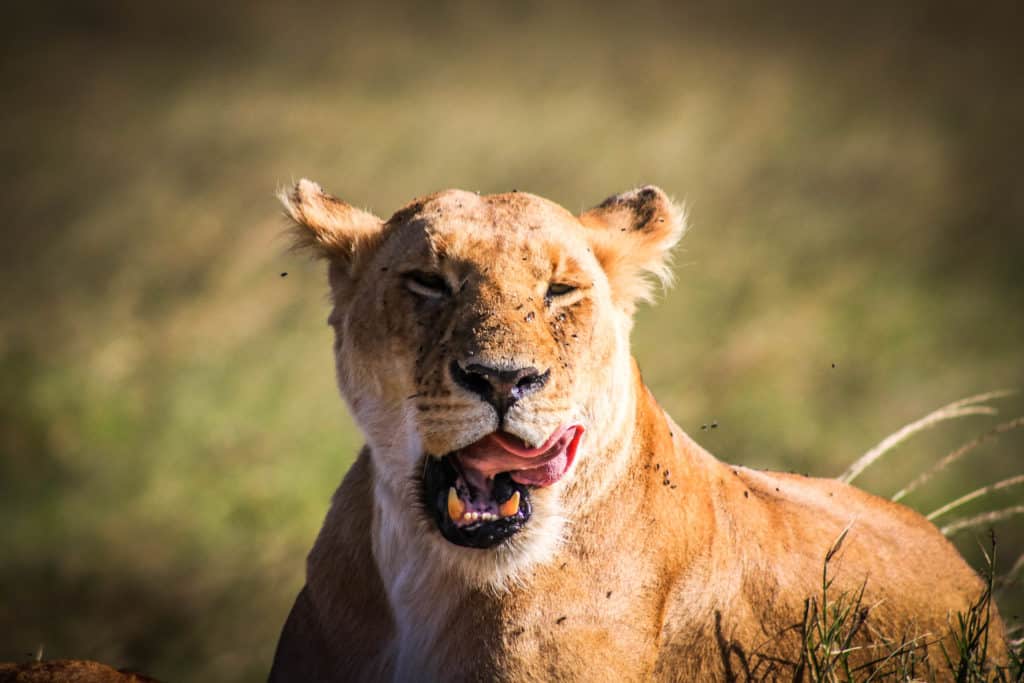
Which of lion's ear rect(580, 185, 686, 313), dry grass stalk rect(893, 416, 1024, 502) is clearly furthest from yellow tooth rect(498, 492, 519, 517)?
dry grass stalk rect(893, 416, 1024, 502)

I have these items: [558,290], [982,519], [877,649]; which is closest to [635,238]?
[558,290]

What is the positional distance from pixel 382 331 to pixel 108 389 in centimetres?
1297

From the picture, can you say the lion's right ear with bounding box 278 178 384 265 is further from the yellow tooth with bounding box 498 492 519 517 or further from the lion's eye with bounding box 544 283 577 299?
the yellow tooth with bounding box 498 492 519 517

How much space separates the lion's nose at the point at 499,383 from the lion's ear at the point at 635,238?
79cm

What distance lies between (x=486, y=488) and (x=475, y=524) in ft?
0.29

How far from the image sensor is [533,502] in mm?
3191

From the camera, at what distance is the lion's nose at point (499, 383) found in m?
2.99

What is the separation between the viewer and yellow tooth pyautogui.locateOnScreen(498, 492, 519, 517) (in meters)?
3.16

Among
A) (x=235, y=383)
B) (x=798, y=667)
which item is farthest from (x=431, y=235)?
(x=235, y=383)

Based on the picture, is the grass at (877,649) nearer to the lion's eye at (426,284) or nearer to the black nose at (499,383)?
the black nose at (499,383)

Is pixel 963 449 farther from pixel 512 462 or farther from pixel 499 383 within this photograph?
pixel 499 383

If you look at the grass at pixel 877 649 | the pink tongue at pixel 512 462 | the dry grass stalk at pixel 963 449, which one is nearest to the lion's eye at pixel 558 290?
the pink tongue at pixel 512 462

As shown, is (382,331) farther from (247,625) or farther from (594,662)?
(247,625)

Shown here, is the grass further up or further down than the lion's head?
further down
